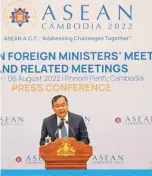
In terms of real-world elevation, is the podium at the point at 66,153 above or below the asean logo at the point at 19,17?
below

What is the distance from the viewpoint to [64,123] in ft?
8.42

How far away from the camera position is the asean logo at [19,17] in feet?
8.37

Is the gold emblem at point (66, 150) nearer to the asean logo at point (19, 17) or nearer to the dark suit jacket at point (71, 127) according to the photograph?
the dark suit jacket at point (71, 127)

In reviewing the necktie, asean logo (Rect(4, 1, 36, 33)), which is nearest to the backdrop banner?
asean logo (Rect(4, 1, 36, 33))

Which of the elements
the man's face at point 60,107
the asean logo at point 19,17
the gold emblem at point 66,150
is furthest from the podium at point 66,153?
the asean logo at point 19,17

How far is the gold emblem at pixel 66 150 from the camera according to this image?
254cm

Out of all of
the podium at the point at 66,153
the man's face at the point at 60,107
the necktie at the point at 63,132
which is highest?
the man's face at the point at 60,107

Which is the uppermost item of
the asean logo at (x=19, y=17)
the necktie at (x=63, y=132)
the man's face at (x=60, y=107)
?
the asean logo at (x=19, y=17)

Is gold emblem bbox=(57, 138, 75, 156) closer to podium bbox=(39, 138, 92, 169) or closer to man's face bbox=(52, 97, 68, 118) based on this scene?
podium bbox=(39, 138, 92, 169)

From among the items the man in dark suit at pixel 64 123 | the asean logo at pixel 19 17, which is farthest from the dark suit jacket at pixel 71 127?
the asean logo at pixel 19 17

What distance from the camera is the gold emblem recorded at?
8.32ft

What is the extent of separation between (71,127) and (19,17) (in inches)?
28.8

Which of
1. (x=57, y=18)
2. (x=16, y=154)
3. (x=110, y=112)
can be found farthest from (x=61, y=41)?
(x=16, y=154)

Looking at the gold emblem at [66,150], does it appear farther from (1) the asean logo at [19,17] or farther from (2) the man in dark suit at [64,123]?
(1) the asean logo at [19,17]
